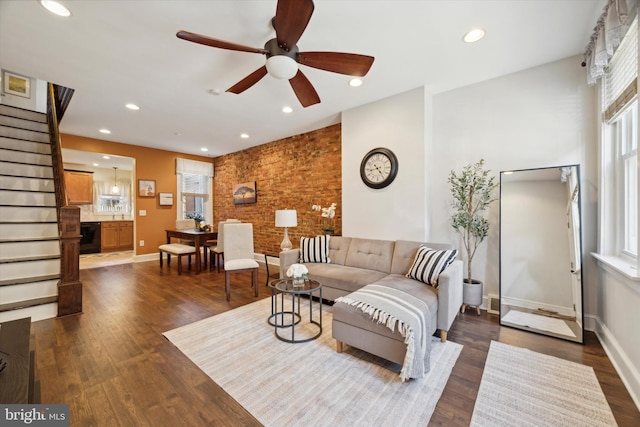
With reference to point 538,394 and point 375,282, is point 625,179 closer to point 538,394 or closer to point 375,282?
point 538,394

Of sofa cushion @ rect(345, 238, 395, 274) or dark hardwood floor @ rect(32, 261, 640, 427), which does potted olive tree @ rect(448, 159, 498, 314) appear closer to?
dark hardwood floor @ rect(32, 261, 640, 427)

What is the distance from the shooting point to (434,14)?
2025 millimetres

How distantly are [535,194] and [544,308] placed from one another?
1.26m

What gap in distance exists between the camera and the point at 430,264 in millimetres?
2676

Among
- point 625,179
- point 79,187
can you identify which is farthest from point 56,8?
point 79,187

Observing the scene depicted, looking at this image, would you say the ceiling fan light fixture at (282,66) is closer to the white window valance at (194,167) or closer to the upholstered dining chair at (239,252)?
the upholstered dining chair at (239,252)

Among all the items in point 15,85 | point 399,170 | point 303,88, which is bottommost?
point 399,170

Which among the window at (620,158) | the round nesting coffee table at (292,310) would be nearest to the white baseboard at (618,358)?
the window at (620,158)

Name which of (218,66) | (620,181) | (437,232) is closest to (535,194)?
(620,181)

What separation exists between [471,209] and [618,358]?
1.70 meters

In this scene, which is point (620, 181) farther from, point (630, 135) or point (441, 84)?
point (441, 84)

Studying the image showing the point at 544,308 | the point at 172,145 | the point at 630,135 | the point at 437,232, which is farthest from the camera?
the point at 172,145

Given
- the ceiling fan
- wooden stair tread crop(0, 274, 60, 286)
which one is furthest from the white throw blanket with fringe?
wooden stair tread crop(0, 274, 60, 286)

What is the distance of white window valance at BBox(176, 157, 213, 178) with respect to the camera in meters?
6.74
